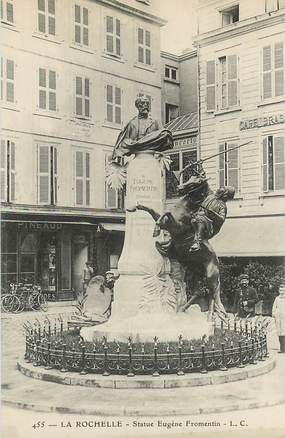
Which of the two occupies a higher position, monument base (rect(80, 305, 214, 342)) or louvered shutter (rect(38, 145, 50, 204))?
louvered shutter (rect(38, 145, 50, 204))

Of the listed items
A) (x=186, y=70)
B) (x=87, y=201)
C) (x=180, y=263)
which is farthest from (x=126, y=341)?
(x=186, y=70)

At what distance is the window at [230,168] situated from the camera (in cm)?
1617

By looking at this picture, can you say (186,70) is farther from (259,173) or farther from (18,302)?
(18,302)

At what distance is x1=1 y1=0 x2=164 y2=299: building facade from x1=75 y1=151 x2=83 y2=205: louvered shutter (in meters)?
0.03

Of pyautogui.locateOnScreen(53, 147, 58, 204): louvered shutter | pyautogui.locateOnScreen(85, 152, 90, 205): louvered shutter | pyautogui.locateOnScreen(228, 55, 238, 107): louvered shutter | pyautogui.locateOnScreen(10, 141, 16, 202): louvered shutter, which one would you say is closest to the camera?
pyautogui.locateOnScreen(228, 55, 238, 107): louvered shutter

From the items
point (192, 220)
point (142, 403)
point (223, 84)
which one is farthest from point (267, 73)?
point (142, 403)

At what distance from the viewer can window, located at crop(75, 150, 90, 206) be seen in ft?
60.8

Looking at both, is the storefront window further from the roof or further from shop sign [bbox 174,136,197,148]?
the roof

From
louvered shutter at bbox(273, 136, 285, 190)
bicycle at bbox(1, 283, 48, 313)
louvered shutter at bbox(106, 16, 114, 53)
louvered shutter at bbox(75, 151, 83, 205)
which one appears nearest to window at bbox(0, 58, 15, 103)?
louvered shutter at bbox(75, 151, 83, 205)

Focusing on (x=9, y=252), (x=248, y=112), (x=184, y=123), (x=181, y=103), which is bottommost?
(x=9, y=252)

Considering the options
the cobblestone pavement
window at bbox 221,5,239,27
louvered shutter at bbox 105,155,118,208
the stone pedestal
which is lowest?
the cobblestone pavement

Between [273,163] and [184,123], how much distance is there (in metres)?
6.74

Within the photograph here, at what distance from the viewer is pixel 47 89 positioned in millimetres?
17156

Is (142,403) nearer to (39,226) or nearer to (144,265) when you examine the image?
(144,265)
